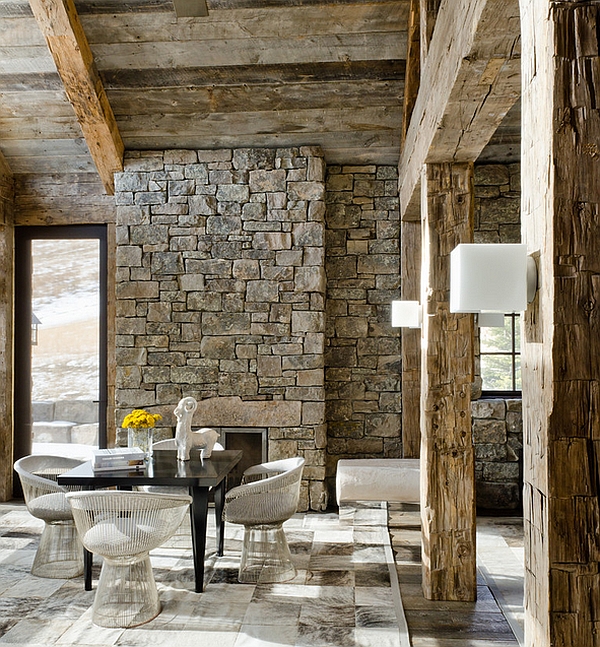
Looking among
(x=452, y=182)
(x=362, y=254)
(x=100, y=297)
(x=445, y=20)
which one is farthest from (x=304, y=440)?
(x=445, y=20)

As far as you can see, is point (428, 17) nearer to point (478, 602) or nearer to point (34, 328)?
point (478, 602)

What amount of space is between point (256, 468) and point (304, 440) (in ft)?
3.69

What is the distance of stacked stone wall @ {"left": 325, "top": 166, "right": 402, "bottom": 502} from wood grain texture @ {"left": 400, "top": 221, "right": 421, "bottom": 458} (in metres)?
0.16

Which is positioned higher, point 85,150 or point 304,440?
point 85,150

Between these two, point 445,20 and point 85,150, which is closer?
point 445,20

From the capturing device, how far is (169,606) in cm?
360

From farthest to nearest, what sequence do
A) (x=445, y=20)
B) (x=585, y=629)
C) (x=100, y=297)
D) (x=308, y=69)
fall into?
(x=100, y=297), (x=308, y=69), (x=445, y=20), (x=585, y=629)

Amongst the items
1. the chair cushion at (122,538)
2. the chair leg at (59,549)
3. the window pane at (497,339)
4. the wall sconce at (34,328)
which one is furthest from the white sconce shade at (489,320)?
the wall sconce at (34,328)

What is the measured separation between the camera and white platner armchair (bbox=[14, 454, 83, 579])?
13.4 feet

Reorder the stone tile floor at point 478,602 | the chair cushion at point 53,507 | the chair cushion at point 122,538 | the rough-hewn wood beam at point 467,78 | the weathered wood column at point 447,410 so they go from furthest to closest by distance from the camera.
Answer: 1. the chair cushion at point 53,507
2. the weathered wood column at point 447,410
3. the chair cushion at point 122,538
4. the stone tile floor at point 478,602
5. the rough-hewn wood beam at point 467,78

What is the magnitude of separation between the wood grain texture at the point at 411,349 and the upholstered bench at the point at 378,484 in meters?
0.78

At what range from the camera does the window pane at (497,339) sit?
5812 mm

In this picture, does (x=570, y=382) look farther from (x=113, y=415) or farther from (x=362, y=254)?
(x=113, y=415)

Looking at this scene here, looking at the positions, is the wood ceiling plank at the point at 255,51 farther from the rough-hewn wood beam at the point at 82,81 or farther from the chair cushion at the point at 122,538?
the chair cushion at the point at 122,538
